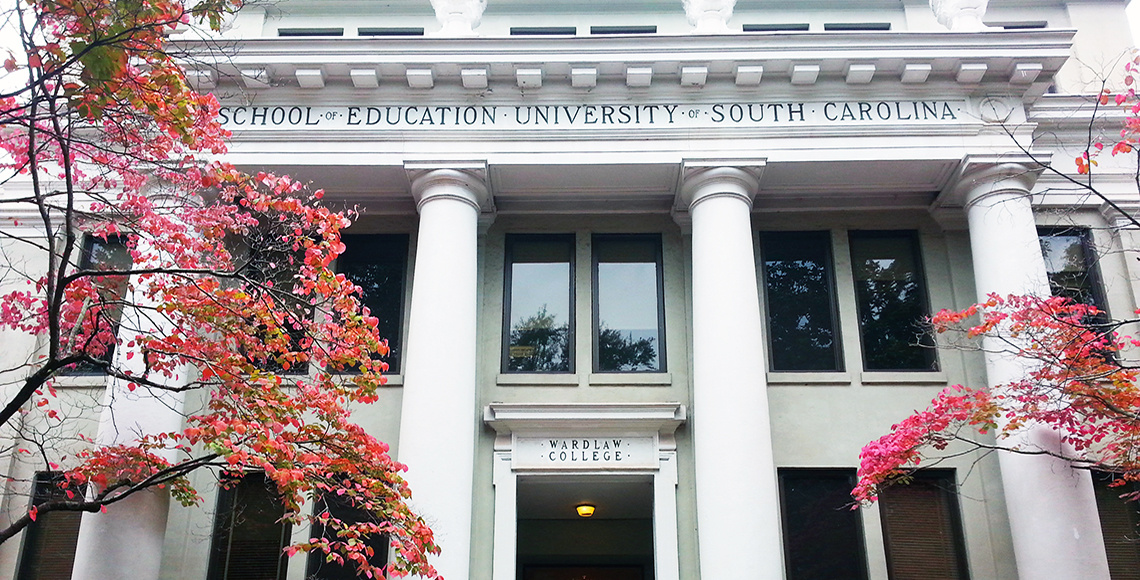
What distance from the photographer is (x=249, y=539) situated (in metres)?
13.1

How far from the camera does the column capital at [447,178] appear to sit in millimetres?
13359

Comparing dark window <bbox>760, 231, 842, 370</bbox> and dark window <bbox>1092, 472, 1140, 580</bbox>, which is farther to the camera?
dark window <bbox>760, 231, 842, 370</bbox>

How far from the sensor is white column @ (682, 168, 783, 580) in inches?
448

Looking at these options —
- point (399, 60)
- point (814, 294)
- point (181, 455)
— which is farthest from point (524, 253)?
point (181, 455)

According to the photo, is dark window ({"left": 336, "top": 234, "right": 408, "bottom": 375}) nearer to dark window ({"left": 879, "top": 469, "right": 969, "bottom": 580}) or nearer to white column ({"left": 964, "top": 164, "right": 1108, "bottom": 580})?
dark window ({"left": 879, "top": 469, "right": 969, "bottom": 580})

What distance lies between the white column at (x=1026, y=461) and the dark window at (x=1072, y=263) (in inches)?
62.0

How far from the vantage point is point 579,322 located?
1449 cm

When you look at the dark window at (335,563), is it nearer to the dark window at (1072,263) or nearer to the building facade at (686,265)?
the building facade at (686,265)

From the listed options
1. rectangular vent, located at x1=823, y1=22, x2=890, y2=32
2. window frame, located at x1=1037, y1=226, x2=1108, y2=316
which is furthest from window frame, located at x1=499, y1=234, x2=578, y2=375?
window frame, located at x1=1037, y1=226, x2=1108, y2=316

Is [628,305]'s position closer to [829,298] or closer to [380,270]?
[829,298]

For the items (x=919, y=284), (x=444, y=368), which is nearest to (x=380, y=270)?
(x=444, y=368)

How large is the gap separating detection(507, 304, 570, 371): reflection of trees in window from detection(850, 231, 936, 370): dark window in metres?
4.72

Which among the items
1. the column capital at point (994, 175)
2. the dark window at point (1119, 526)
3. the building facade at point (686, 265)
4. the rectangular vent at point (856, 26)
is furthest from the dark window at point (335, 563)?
the rectangular vent at point (856, 26)

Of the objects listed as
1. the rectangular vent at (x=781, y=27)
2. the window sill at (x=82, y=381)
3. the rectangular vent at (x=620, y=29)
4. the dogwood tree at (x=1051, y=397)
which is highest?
the rectangular vent at (x=620, y=29)
